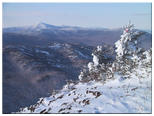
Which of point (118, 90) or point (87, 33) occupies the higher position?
point (87, 33)

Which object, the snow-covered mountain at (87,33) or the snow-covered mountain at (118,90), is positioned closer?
the snow-covered mountain at (118,90)

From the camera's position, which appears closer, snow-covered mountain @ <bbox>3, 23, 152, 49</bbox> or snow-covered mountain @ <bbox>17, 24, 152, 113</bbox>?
snow-covered mountain @ <bbox>17, 24, 152, 113</bbox>

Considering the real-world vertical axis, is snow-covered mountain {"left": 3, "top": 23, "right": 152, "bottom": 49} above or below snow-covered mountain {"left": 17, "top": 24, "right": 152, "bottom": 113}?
above

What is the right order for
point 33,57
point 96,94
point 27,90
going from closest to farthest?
point 96,94, point 27,90, point 33,57

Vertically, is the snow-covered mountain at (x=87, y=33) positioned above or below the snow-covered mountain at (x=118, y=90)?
above

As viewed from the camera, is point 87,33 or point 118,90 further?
point 87,33

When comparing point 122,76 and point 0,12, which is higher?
point 0,12

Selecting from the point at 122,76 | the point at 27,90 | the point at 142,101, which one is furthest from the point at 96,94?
the point at 27,90

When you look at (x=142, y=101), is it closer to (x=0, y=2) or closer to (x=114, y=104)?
(x=114, y=104)
